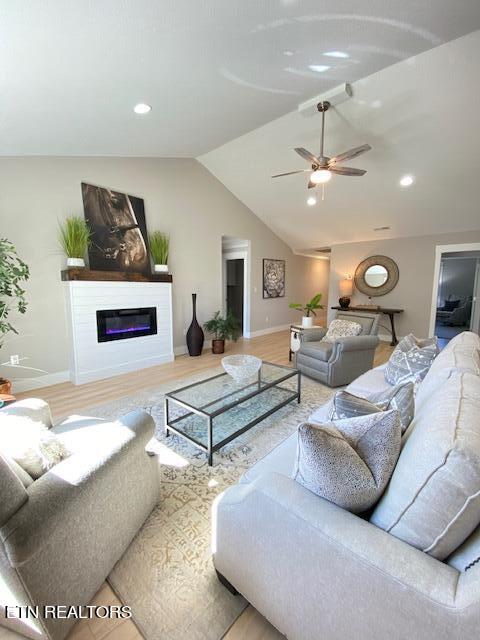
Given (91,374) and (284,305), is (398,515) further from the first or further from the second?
(284,305)

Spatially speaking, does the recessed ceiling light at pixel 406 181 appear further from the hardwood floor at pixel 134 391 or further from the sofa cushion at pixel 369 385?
the sofa cushion at pixel 369 385

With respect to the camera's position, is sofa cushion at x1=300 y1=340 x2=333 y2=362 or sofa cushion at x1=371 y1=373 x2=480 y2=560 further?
sofa cushion at x1=300 y1=340 x2=333 y2=362

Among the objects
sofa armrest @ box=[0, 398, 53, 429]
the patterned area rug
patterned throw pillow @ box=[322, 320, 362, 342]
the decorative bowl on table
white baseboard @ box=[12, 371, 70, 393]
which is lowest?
the patterned area rug

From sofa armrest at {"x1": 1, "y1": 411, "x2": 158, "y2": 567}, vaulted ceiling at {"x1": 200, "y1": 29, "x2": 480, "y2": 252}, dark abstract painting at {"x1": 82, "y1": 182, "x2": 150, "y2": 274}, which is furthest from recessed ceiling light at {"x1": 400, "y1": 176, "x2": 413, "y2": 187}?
sofa armrest at {"x1": 1, "y1": 411, "x2": 158, "y2": 567}

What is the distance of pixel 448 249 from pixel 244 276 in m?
4.19

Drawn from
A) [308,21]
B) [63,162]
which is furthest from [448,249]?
[63,162]

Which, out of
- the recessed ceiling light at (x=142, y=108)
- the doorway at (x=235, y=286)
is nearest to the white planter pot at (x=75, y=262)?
the recessed ceiling light at (x=142, y=108)

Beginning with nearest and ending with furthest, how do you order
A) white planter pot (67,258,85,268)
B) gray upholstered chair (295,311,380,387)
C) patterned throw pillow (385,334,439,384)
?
patterned throw pillow (385,334,439,384), gray upholstered chair (295,311,380,387), white planter pot (67,258,85,268)

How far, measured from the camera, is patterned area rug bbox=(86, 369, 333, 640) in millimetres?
1102

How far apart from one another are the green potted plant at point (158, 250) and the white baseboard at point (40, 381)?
1.99 m

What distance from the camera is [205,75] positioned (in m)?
2.33

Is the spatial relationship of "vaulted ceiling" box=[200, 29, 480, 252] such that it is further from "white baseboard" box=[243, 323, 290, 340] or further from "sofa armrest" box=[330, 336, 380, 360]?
"sofa armrest" box=[330, 336, 380, 360]

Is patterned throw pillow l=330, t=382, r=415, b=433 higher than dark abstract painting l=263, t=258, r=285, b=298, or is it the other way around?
dark abstract painting l=263, t=258, r=285, b=298

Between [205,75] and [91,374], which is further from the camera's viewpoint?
[91,374]
